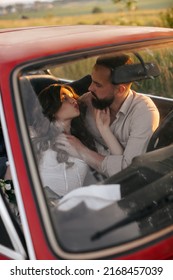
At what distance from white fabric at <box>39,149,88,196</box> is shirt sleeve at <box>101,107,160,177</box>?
0.37ft

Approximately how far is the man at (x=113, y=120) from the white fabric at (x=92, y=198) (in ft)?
0.93

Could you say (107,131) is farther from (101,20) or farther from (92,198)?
(101,20)

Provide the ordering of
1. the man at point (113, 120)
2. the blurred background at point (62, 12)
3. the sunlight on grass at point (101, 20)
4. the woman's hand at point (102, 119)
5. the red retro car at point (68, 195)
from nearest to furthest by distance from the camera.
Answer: the red retro car at point (68, 195), the man at point (113, 120), the woman's hand at point (102, 119), the sunlight on grass at point (101, 20), the blurred background at point (62, 12)

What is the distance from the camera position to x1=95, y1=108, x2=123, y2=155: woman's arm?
2506 mm

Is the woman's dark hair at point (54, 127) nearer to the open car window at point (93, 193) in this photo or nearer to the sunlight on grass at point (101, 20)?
the open car window at point (93, 193)

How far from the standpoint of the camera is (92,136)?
2496 mm

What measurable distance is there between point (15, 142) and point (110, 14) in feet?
30.7

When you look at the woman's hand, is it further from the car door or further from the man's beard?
the car door

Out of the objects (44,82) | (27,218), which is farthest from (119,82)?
(27,218)

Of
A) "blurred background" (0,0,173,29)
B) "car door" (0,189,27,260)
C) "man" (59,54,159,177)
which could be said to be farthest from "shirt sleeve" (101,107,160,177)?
"blurred background" (0,0,173,29)

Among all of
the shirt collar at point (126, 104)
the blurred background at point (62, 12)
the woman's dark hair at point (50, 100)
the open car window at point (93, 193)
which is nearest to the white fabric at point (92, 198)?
the open car window at point (93, 193)

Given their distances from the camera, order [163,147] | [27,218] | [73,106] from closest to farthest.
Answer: [27,218]
[163,147]
[73,106]

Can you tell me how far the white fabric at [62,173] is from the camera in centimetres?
221

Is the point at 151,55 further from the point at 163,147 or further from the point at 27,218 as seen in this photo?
the point at 27,218
